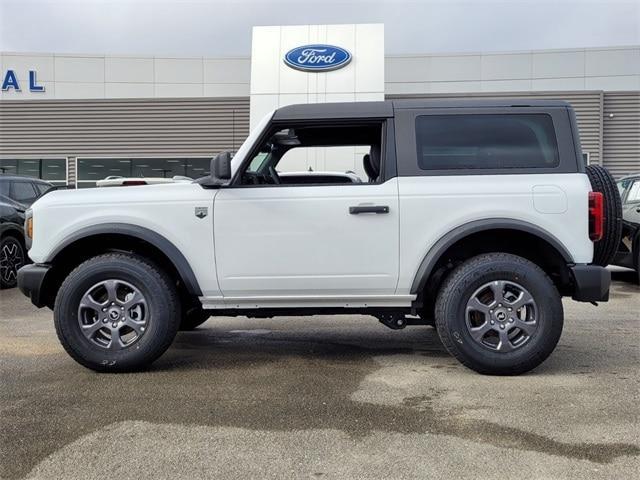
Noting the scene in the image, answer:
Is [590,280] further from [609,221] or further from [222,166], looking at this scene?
[222,166]

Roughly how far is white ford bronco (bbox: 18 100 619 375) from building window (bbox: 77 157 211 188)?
17.5m

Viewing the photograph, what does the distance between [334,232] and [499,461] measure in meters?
1.93

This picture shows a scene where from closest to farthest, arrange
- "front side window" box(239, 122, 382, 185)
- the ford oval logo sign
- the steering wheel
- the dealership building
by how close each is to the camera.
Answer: "front side window" box(239, 122, 382, 185), the steering wheel, the ford oval logo sign, the dealership building

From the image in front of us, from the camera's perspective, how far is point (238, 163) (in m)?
4.32

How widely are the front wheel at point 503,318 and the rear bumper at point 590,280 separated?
172 millimetres

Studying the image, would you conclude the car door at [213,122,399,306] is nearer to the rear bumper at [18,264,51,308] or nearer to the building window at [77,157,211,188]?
the rear bumper at [18,264,51,308]

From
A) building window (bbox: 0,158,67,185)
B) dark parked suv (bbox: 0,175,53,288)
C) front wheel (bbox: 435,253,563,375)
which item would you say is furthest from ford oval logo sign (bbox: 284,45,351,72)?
front wheel (bbox: 435,253,563,375)

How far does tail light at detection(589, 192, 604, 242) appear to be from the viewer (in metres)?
4.04

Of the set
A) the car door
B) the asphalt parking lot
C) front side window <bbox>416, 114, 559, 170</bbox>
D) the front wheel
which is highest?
front side window <bbox>416, 114, 559, 170</bbox>

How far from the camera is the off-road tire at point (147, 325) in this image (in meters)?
4.12

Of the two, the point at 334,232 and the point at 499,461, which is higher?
the point at 334,232

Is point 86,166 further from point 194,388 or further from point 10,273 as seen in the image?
point 194,388

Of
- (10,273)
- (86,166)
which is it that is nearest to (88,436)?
(10,273)

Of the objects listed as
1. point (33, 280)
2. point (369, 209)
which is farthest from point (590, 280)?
point (33, 280)
